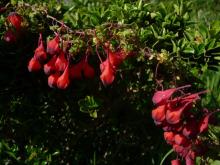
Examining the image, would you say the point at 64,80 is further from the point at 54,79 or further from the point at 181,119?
the point at 181,119

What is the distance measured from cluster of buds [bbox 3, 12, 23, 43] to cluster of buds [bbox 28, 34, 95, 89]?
244 millimetres

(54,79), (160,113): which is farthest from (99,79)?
(160,113)

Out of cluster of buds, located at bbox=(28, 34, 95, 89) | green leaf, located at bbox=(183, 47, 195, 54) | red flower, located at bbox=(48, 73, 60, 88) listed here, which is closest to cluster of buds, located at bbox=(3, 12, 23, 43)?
cluster of buds, located at bbox=(28, 34, 95, 89)

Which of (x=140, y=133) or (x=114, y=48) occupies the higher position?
(x=114, y=48)

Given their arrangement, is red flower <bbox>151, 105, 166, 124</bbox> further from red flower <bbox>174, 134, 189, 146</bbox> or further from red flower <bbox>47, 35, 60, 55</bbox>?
red flower <bbox>47, 35, 60, 55</bbox>

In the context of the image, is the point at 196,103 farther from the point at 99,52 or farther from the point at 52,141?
the point at 52,141

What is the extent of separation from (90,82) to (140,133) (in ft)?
1.56

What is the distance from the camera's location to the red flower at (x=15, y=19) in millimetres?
2727

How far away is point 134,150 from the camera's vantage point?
3.35m

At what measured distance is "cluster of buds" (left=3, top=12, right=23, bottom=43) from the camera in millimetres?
2736

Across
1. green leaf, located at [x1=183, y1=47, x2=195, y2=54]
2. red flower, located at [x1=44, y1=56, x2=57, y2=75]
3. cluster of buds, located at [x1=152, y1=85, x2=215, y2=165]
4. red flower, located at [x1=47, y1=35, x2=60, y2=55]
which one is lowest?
cluster of buds, located at [x1=152, y1=85, x2=215, y2=165]

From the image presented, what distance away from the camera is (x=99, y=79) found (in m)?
2.93

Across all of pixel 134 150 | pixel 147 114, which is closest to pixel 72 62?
pixel 147 114

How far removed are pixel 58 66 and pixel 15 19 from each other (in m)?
0.41
